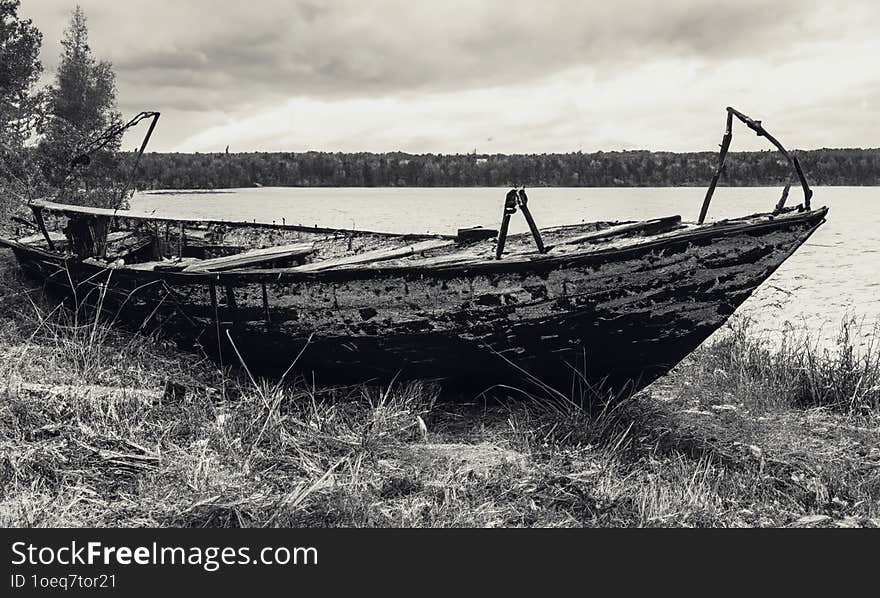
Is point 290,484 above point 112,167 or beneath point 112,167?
beneath

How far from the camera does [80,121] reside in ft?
100

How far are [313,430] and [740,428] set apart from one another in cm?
341

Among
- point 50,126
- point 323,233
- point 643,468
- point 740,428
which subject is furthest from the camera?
point 50,126

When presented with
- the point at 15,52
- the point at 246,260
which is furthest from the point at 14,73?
the point at 246,260

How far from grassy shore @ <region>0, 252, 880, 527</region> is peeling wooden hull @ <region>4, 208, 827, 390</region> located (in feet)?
0.96

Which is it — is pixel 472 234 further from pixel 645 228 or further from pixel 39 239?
pixel 39 239

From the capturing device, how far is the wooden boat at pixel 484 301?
5.21 metres

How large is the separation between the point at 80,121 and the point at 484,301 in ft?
97.8

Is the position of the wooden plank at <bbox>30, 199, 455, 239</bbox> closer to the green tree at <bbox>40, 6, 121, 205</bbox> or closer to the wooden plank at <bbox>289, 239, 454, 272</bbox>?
the wooden plank at <bbox>289, 239, 454, 272</bbox>
